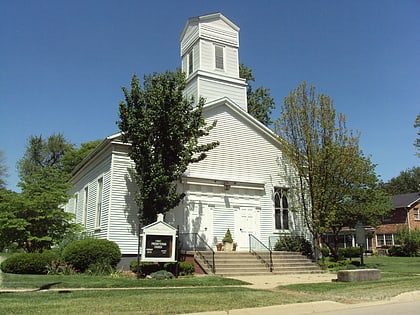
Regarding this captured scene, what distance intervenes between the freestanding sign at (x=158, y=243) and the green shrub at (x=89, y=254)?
98.5 inches

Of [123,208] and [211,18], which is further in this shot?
[211,18]

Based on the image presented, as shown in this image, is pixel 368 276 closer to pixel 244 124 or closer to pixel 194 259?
pixel 194 259

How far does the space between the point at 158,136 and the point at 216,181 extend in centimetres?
481

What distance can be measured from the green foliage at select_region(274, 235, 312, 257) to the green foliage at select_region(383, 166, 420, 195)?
6706cm

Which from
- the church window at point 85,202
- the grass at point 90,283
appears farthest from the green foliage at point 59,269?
the church window at point 85,202

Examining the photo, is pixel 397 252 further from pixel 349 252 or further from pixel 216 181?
pixel 216 181

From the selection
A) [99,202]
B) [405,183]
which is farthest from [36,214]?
[405,183]

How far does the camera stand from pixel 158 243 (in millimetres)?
15594

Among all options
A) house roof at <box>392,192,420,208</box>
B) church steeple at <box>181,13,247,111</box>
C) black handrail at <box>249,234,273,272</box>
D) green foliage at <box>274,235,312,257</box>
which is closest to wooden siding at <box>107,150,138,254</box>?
black handrail at <box>249,234,273,272</box>

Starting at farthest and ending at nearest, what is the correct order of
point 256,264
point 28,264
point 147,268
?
1. point 256,264
2. point 147,268
3. point 28,264

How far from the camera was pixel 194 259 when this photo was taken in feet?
57.2

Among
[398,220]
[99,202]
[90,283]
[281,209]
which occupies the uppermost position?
[398,220]

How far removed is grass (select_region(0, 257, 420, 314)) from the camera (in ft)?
27.5

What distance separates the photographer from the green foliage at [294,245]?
841 inches
